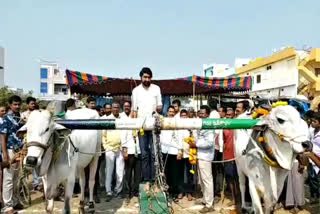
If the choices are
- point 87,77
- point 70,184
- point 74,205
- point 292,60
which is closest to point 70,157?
point 70,184

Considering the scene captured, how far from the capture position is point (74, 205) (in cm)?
700

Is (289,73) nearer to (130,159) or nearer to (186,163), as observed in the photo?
(186,163)

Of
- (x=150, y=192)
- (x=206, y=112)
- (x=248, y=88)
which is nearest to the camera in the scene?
(x=150, y=192)

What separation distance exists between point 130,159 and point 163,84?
13.0 ft

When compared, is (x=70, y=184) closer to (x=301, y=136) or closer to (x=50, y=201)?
(x=50, y=201)

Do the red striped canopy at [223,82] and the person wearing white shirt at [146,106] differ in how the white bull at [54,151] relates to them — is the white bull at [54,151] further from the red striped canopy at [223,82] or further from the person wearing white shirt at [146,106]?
the red striped canopy at [223,82]

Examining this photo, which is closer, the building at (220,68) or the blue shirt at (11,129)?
the blue shirt at (11,129)

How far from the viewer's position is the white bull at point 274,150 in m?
3.91

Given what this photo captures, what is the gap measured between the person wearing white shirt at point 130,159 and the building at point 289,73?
16.4m

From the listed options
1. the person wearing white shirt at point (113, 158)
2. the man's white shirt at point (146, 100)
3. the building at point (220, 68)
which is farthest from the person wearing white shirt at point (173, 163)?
the building at point (220, 68)

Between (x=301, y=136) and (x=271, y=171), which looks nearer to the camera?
(x=301, y=136)

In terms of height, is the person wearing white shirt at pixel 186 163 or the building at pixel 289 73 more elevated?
the building at pixel 289 73

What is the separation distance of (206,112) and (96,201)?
9.10ft

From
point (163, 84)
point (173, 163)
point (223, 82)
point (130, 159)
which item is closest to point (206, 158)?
point (173, 163)
